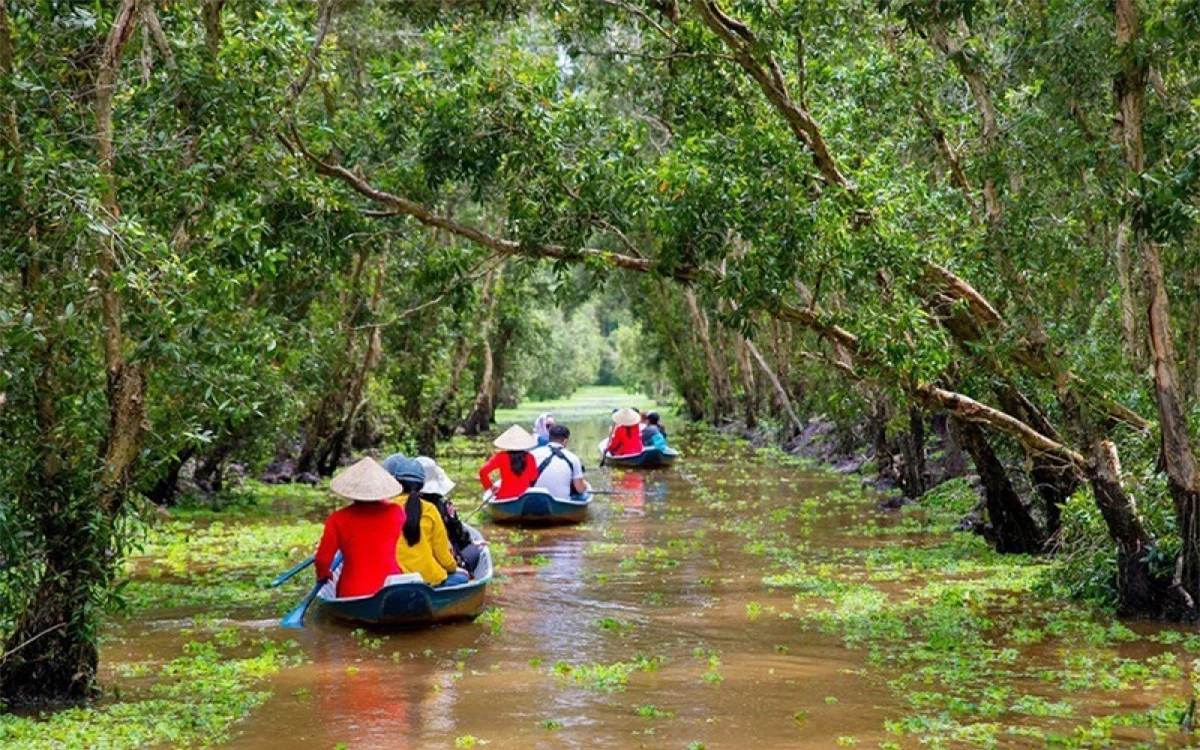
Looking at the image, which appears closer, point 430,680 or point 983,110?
point 430,680

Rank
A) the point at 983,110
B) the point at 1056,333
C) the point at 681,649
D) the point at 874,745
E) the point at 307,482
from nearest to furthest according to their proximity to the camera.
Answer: the point at 874,745 < the point at 681,649 < the point at 1056,333 < the point at 983,110 < the point at 307,482

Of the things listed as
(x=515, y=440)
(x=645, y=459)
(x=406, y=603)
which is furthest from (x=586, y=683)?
(x=645, y=459)

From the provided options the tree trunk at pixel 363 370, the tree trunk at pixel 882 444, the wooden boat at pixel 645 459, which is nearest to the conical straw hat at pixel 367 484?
the tree trunk at pixel 363 370

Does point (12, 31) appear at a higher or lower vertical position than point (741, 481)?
higher

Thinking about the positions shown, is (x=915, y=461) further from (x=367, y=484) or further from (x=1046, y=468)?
(x=367, y=484)

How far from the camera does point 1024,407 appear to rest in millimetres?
13422

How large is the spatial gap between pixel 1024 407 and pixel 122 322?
866 cm

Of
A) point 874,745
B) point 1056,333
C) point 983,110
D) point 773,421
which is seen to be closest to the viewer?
point 874,745

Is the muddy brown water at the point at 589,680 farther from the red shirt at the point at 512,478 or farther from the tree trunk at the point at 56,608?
the red shirt at the point at 512,478

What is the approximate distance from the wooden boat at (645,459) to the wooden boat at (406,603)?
1813cm

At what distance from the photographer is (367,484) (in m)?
11.0

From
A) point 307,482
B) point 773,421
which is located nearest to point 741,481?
point 307,482

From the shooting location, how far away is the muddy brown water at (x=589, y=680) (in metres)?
8.00

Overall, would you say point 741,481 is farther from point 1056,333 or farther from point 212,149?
point 212,149
